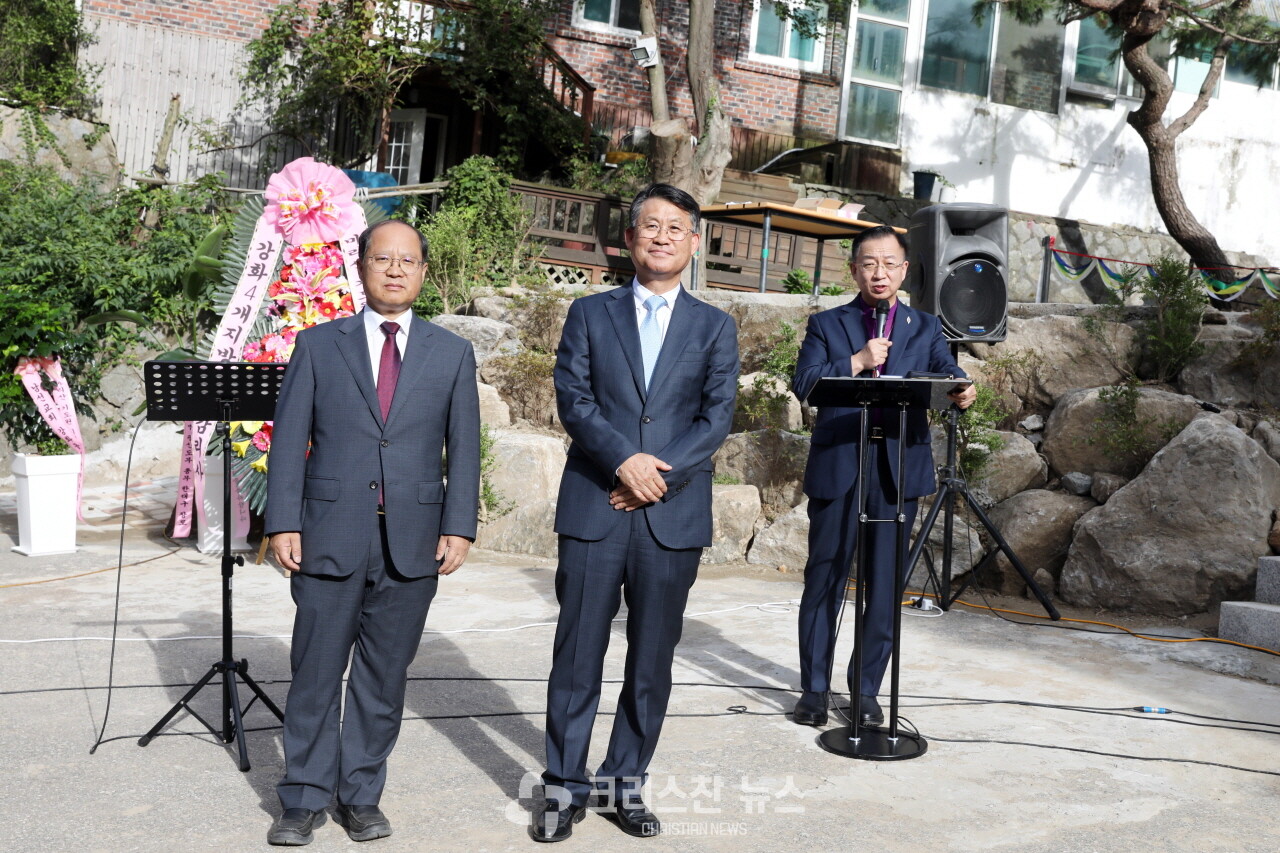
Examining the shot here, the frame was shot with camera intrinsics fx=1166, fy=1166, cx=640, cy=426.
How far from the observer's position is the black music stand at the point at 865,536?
3.69 m

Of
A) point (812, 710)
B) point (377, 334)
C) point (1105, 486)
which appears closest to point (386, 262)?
point (377, 334)

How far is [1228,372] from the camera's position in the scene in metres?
8.66

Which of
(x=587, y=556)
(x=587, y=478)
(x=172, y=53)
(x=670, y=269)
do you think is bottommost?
(x=587, y=556)

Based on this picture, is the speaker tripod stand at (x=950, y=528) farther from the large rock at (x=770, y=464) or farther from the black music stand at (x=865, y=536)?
the black music stand at (x=865, y=536)

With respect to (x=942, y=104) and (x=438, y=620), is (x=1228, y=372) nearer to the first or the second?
(x=438, y=620)

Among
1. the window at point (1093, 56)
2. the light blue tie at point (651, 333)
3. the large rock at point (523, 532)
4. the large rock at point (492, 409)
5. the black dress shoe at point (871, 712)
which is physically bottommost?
the large rock at point (523, 532)

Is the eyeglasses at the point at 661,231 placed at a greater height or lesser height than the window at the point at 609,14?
lesser

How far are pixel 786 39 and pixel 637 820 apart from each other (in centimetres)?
1506

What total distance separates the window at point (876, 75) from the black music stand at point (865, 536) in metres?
13.0

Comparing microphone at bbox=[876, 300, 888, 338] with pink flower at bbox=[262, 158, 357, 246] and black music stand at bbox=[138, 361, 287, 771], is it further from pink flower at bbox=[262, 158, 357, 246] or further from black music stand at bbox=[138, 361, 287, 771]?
pink flower at bbox=[262, 158, 357, 246]

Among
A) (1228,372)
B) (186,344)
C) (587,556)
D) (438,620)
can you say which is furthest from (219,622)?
(1228,372)

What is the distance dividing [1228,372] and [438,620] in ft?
20.5

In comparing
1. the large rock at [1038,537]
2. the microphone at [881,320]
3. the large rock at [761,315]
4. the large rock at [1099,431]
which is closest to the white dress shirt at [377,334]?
the microphone at [881,320]

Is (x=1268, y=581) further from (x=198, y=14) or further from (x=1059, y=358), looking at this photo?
(x=198, y=14)
